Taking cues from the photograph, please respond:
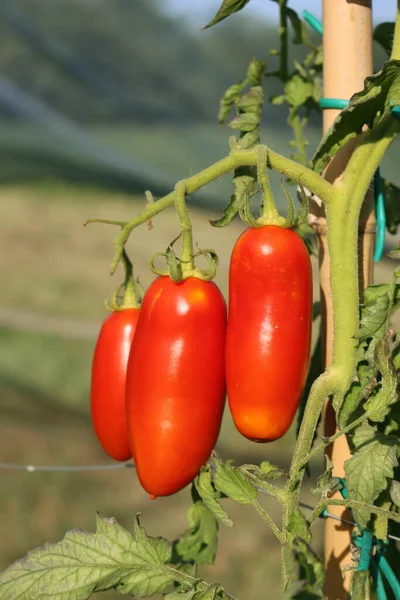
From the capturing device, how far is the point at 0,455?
2613 millimetres

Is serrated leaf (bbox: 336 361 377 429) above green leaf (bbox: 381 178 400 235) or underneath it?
underneath

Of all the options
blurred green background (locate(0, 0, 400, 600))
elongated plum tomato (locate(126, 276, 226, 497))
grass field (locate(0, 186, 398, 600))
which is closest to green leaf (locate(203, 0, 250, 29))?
elongated plum tomato (locate(126, 276, 226, 497))

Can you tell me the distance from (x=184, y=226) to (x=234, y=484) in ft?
0.72

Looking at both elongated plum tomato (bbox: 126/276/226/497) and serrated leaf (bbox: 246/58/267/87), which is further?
serrated leaf (bbox: 246/58/267/87)

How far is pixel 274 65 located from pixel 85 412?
6.30 feet

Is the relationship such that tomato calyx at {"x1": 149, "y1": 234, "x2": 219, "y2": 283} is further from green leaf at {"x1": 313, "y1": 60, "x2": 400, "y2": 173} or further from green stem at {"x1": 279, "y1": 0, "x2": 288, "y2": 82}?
green stem at {"x1": 279, "y1": 0, "x2": 288, "y2": 82}

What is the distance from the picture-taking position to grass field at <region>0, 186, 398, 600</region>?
7.21ft

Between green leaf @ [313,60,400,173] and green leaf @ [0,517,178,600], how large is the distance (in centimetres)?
36

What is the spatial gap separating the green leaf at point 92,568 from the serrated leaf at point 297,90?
0.51 meters

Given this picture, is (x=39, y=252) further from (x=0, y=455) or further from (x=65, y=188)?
(x=0, y=455)

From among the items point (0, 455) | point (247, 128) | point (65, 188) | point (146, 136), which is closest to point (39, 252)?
point (65, 188)

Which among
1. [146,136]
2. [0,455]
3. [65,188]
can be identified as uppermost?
[146,136]

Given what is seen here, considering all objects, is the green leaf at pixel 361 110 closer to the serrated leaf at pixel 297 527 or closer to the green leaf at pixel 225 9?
the green leaf at pixel 225 9

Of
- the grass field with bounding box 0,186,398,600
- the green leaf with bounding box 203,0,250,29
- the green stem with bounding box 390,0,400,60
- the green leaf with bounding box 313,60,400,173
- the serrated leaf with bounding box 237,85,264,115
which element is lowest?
the grass field with bounding box 0,186,398,600
